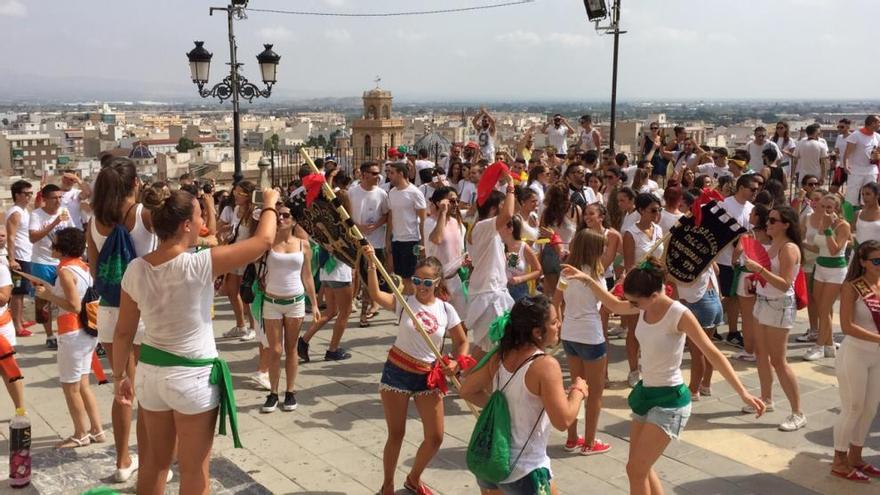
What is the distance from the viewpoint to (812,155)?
13.5 metres

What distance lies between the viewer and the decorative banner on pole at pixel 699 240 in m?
6.15

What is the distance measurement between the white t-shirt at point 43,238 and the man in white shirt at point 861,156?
10.8 metres

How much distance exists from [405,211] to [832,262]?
4.65 metres

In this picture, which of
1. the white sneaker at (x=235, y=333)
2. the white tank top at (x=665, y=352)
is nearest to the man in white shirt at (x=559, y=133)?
the white sneaker at (x=235, y=333)

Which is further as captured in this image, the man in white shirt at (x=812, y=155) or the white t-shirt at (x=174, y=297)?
the man in white shirt at (x=812, y=155)

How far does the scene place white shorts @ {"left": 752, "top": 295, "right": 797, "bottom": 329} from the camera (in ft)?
22.4

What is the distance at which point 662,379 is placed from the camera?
4762 mm

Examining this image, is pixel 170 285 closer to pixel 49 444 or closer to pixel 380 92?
pixel 49 444

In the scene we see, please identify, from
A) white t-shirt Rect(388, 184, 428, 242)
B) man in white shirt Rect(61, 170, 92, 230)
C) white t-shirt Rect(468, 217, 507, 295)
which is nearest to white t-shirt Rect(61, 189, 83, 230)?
man in white shirt Rect(61, 170, 92, 230)

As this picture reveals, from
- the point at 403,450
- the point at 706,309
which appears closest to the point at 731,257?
the point at 706,309

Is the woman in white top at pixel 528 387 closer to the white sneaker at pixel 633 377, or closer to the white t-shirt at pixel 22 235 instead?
the white sneaker at pixel 633 377

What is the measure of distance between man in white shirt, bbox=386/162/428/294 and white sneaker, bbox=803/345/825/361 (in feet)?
14.2

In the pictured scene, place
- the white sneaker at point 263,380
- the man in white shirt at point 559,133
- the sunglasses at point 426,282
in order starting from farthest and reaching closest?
the man in white shirt at point 559,133 < the white sneaker at point 263,380 < the sunglasses at point 426,282

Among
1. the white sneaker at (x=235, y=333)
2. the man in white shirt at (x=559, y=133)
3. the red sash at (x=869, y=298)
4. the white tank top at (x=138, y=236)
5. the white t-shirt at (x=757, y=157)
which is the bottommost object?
the white sneaker at (x=235, y=333)
